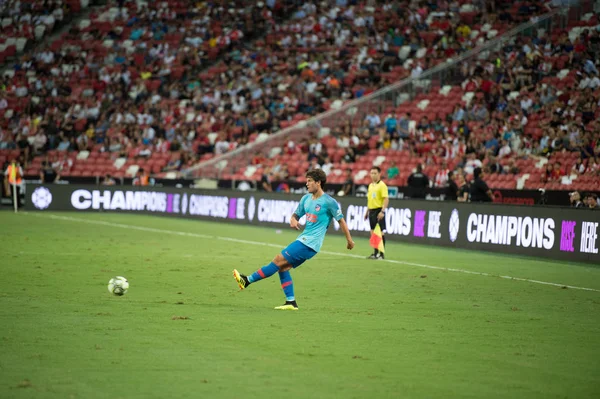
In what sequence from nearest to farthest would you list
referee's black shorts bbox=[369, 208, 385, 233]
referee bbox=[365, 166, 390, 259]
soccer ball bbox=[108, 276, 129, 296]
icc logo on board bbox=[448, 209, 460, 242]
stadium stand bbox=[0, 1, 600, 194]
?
soccer ball bbox=[108, 276, 129, 296], referee bbox=[365, 166, 390, 259], referee's black shorts bbox=[369, 208, 385, 233], icc logo on board bbox=[448, 209, 460, 242], stadium stand bbox=[0, 1, 600, 194]

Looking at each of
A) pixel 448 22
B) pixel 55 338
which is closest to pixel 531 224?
pixel 55 338

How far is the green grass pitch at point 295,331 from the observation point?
7.96m

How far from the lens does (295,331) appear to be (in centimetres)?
1079

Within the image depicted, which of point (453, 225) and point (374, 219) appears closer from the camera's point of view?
point (374, 219)

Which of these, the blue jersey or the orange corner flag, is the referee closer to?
the orange corner flag

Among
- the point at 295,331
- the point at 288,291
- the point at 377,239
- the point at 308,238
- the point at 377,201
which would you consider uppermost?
the point at 377,201

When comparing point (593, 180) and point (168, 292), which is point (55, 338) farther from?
point (593, 180)

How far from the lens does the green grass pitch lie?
7961mm

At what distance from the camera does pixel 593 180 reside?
26.0m

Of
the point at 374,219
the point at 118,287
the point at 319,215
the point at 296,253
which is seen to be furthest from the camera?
the point at 374,219

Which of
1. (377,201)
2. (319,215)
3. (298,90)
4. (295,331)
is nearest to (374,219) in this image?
(377,201)

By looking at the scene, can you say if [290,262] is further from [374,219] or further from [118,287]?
[374,219]

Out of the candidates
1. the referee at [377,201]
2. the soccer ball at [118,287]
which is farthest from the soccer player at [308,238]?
the referee at [377,201]

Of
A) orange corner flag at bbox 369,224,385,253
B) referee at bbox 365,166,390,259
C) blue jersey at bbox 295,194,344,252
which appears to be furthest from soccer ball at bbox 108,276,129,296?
orange corner flag at bbox 369,224,385,253
